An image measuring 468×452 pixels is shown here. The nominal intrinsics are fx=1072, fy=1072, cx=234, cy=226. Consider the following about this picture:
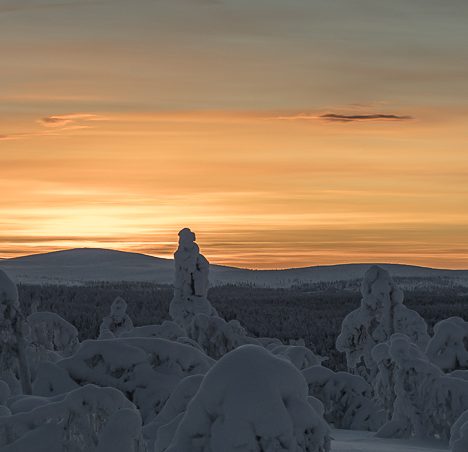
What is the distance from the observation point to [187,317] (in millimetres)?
50344

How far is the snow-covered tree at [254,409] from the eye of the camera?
12.3 metres

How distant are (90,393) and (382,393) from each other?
2266cm

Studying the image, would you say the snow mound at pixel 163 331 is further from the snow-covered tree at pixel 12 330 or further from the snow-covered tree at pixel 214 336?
the snow-covered tree at pixel 214 336

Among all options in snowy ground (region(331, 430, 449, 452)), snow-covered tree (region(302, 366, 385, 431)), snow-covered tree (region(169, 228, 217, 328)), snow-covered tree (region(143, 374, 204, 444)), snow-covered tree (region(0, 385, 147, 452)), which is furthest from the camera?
snow-covered tree (region(169, 228, 217, 328))

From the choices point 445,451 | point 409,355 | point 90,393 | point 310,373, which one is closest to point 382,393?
point 310,373

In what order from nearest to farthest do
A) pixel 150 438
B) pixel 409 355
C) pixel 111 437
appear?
pixel 111 437, pixel 150 438, pixel 409 355

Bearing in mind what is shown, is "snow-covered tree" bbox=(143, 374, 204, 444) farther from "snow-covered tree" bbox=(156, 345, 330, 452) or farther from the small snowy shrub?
the small snowy shrub

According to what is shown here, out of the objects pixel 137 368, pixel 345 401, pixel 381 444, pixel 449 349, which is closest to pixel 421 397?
pixel 381 444

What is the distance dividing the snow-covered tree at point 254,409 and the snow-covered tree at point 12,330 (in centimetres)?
1088

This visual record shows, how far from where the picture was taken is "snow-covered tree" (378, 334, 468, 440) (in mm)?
29516

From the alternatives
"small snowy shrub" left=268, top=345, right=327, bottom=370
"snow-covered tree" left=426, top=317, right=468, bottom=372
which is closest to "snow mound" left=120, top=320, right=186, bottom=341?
"small snowy shrub" left=268, top=345, right=327, bottom=370

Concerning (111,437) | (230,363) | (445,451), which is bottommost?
(445,451)

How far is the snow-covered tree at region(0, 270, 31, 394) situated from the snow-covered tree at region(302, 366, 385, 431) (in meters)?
14.1

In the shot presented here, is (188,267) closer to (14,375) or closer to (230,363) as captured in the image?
(14,375)
